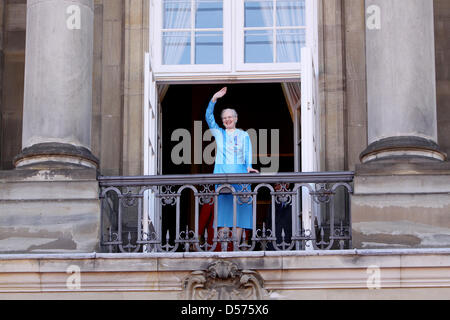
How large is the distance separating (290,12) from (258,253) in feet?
13.2

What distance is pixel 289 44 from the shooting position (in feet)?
50.5

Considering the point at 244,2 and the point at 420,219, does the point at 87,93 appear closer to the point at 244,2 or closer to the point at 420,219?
the point at 244,2

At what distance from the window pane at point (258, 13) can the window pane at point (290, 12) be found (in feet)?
0.36

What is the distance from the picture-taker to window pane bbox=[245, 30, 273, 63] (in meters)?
15.3

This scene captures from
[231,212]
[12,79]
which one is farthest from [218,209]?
[12,79]

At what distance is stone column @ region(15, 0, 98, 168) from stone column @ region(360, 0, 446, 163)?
9.84ft

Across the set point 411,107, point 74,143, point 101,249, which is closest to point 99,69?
point 74,143

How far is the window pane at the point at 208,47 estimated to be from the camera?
15289 millimetres

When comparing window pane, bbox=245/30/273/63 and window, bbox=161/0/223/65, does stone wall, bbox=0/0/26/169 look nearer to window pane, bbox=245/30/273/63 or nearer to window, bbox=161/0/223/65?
window, bbox=161/0/223/65

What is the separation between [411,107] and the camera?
43.7ft

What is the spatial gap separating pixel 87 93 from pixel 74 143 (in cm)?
62

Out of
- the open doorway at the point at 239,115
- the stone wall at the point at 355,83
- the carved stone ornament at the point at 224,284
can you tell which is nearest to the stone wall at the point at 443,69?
the stone wall at the point at 355,83

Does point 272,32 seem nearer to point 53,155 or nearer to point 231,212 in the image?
point 231,212
